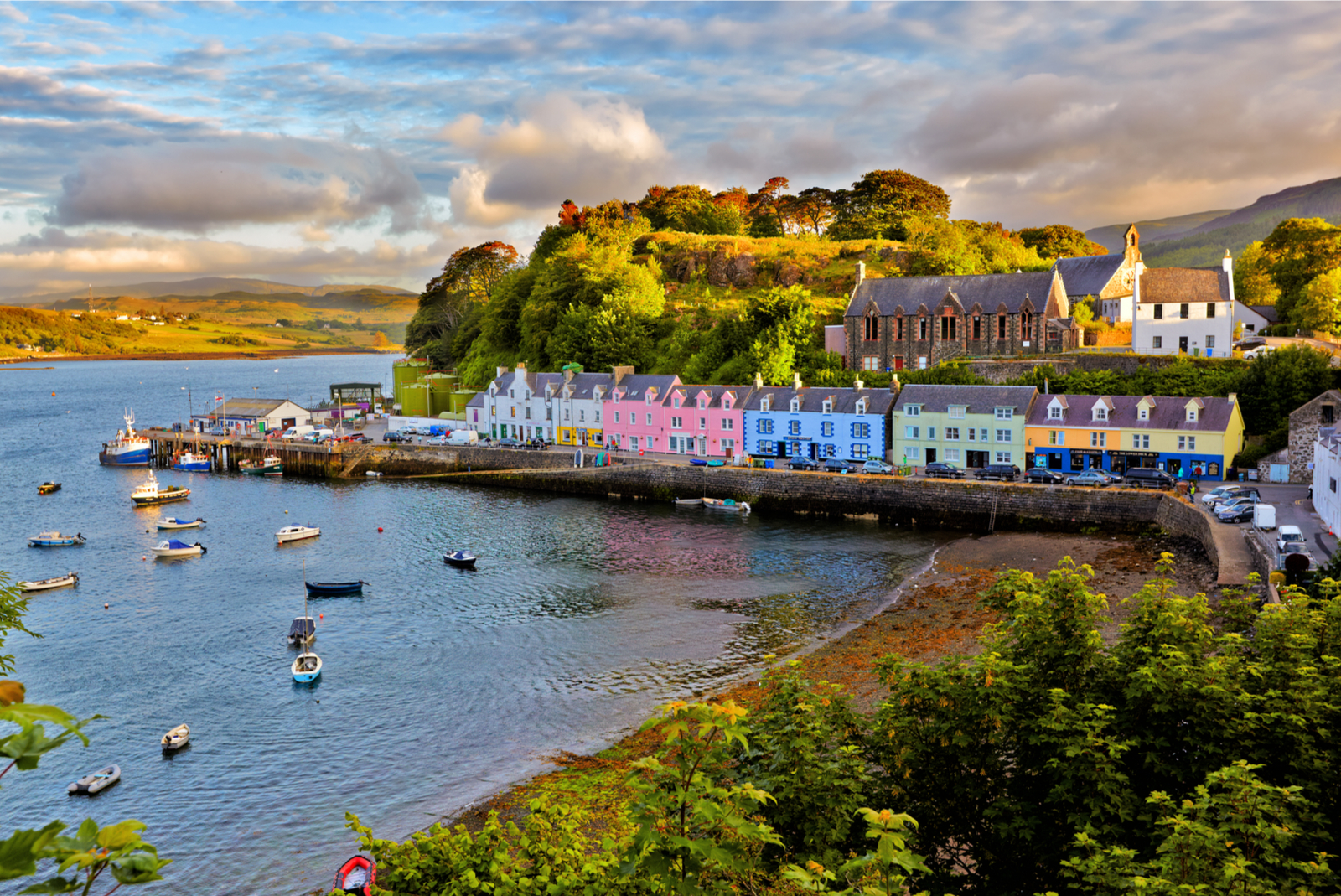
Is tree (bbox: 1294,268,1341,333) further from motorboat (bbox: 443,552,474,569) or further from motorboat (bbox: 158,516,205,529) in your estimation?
motorboat (bbox: 158,516,205,529)

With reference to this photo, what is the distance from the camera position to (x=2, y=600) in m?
14.3

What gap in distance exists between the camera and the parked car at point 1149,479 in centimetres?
5203

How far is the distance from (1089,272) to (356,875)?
262 feet

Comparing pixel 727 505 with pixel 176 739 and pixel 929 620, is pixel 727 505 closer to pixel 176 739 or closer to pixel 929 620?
pixel 929 620

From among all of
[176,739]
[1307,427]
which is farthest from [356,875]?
[1307,427]

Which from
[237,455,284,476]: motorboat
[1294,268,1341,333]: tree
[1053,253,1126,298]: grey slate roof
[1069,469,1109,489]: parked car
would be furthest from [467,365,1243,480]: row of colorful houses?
[1294,268,1341,333]: tree

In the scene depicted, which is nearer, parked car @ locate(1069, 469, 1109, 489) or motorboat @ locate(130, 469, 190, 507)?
parked car @ locate(1069, 469, 1109, 489)

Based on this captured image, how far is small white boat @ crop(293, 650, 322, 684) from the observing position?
3138 cm

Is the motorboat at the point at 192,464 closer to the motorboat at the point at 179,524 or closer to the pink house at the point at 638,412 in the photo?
the motorboat at the point at 179,524

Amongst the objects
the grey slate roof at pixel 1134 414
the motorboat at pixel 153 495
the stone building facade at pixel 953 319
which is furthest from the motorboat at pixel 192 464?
the grey slate roof at pixel 1134 414

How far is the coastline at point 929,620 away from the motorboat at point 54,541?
45.3 m

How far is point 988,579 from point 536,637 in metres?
22.2

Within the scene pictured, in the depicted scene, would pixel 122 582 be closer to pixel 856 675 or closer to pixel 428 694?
pixel 428 694

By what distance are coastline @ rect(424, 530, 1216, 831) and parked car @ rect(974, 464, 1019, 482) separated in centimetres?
593
